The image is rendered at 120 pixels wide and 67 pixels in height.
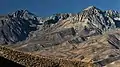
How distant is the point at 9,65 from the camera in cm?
2530

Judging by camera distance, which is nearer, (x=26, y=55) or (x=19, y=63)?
(x=19, y=63)

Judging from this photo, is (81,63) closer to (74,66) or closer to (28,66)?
(74,66)

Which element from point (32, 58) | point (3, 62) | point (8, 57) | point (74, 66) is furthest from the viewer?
point (74, 66)

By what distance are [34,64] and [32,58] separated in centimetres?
101

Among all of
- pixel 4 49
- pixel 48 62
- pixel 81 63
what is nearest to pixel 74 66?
pixel 81 63

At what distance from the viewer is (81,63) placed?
109 ft

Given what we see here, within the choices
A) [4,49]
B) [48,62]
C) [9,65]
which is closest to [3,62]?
[9,65]

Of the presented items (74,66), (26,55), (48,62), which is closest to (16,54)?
(26,55)

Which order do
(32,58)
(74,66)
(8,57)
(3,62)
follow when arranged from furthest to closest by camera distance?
(74,66), (32,58), (8,57), (3,62)

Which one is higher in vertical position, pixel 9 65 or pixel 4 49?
pixel 4 49

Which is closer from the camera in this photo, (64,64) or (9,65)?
(9,65)

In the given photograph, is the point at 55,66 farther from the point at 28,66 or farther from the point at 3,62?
the point at 3,62

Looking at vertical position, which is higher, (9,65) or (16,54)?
(16,54)

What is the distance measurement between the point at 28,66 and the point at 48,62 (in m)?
2.87
